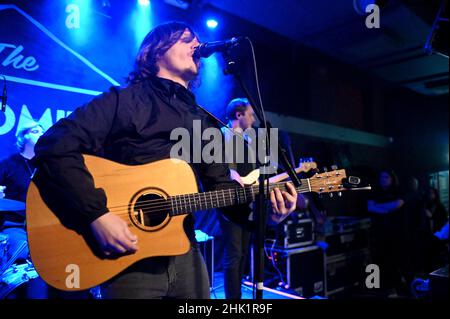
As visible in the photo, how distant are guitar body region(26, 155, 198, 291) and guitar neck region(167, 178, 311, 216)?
0.13 feet

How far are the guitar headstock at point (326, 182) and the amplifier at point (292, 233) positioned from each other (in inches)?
108

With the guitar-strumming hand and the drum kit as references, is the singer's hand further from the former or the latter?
the drum kit

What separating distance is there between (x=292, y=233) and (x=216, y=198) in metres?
3.20

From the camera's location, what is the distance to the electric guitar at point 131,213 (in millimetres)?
1492

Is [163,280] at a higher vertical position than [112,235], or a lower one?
lower

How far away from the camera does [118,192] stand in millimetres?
1639

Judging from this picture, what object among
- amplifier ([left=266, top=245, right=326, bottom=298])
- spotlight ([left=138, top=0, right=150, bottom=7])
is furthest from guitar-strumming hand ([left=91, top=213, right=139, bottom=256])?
spotlight ([left=138, top=0, right=150, bottom=7])

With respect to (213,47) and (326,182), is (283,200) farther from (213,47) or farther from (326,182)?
(213,47)

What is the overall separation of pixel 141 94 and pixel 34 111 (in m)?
2.54

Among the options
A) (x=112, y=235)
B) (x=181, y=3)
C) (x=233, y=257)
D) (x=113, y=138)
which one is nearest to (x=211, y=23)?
(x=181, y=3)

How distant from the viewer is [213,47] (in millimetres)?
1813

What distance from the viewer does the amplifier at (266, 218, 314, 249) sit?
15.1 ft

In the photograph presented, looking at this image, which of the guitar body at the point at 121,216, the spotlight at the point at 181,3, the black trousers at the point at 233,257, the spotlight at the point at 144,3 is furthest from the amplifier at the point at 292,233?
the spotlight at the point at 144,3
